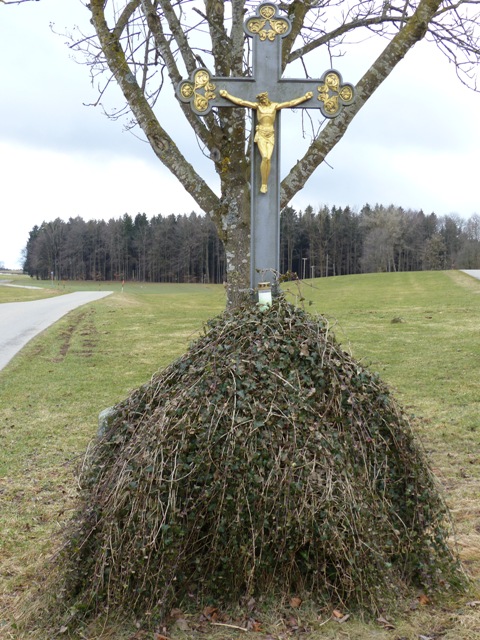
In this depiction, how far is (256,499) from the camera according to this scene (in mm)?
3068

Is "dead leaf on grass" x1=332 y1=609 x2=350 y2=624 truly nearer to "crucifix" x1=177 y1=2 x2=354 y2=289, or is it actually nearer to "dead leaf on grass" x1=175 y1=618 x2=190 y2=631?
"dead leaf on grass" x1=175 y1=618 x2=190 y2=631

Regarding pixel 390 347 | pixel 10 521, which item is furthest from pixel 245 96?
pixel 390 347

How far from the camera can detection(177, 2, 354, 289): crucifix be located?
4199 mm

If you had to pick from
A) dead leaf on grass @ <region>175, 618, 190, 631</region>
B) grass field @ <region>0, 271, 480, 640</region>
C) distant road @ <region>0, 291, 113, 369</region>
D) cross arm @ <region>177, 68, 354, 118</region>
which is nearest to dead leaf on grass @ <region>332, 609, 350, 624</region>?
grass field @ <region>0, 271, 480, 640</region>

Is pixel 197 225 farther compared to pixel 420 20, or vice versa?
pixel 197 225

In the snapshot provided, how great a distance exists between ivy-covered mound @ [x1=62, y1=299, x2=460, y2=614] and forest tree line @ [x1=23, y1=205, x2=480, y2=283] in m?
69.3

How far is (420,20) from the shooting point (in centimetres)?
581

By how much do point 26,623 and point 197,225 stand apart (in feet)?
269

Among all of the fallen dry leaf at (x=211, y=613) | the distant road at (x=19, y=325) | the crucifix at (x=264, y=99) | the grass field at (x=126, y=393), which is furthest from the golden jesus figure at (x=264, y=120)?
the distant road at (x=19, y=325)

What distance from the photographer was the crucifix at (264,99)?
165 inches

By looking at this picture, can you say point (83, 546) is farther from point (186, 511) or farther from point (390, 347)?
point (390, 347)

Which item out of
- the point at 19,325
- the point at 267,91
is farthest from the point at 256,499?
the point at 19,325

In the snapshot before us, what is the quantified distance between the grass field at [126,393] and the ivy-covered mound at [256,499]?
194 mm

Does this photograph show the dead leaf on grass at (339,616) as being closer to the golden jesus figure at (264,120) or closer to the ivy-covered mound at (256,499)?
the ivy-covered mound at (256,499)
